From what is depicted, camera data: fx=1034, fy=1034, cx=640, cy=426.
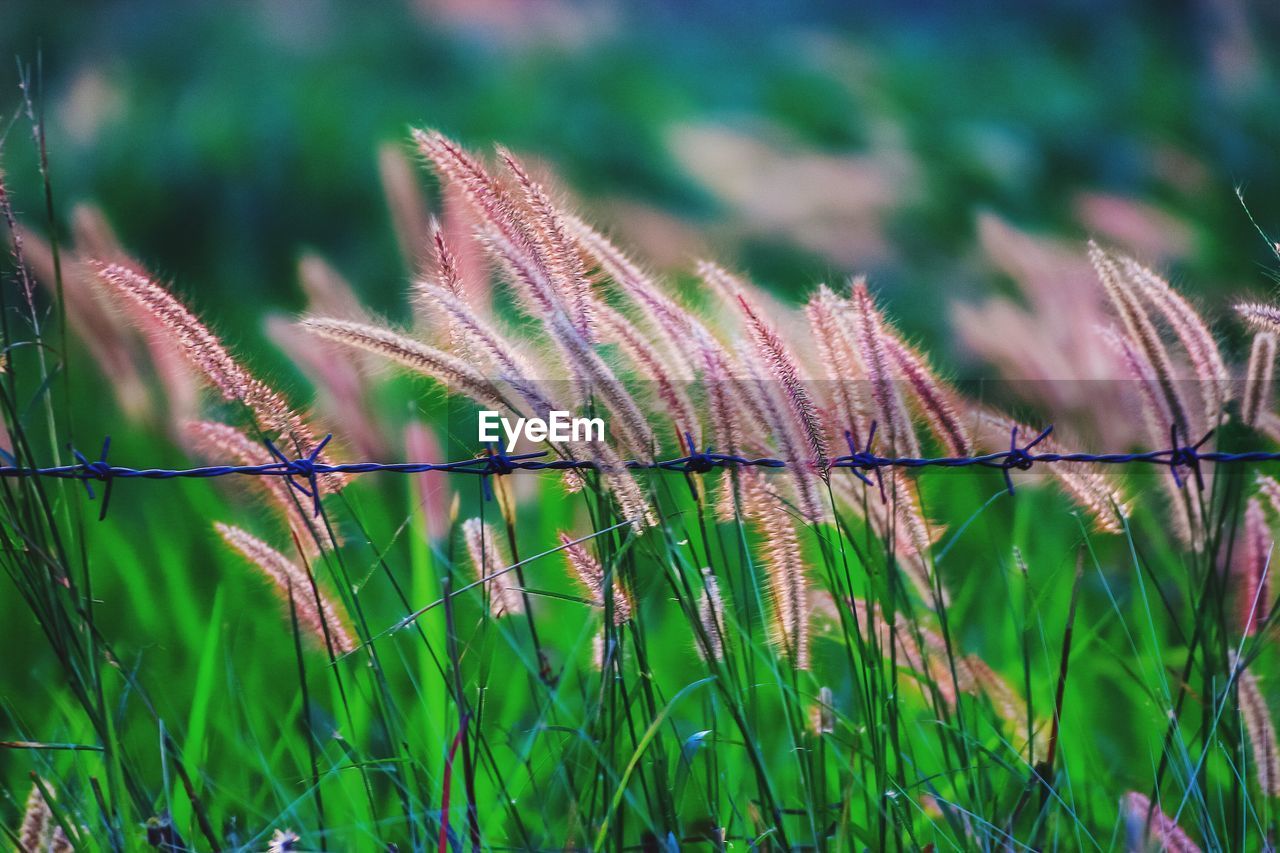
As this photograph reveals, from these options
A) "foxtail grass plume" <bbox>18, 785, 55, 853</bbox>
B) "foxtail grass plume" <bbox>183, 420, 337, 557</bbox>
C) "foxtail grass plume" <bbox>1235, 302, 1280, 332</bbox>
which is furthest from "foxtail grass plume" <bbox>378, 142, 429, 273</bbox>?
"foxtail grass plume" <bbox>1235, 302, 1280, 332</bbox>

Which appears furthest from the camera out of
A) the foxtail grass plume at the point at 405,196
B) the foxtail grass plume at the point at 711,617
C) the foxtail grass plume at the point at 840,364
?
the foxtail grass plume at the point at 405,196

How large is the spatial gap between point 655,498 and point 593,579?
99mm

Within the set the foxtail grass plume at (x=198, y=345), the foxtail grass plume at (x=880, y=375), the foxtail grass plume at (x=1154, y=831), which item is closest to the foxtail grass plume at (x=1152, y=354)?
the foxtail grass plume at (x=880, y=375)

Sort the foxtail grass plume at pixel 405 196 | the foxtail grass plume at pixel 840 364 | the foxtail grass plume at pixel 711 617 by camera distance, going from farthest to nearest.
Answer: the foxtail grass plume at pixel 405 196 < the foxtail grass plume at pixel 840 364 < the foxtail grass plume at pixel 711 617

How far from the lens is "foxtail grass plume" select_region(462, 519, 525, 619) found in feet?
2.47

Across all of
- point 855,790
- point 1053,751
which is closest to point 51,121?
point 855,790

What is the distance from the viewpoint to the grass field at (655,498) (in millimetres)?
730

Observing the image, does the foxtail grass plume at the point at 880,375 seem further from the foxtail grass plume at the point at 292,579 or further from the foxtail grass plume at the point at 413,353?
the foxtail grass plume at the point at 292,579

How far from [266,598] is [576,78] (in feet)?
4.11

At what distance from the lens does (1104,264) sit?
0.85m

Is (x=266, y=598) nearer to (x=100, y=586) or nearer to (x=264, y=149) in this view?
(x=100, y=586)

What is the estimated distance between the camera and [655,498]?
69 cm
